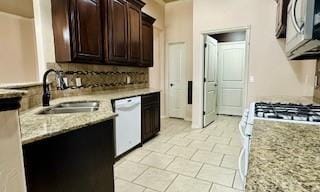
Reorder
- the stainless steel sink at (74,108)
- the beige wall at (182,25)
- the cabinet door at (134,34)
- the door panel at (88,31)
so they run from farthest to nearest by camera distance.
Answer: the beige wall at (182,25)
the cabinet door at (134,34)
the door panel at (88,31)
the stainless steel sink at (74,108)

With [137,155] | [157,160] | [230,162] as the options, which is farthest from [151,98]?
[230,162]

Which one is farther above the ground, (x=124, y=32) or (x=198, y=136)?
(x=124, y=32)

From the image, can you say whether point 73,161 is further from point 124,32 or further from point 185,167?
point 124,32

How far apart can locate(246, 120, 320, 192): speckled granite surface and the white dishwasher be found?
6.52ft

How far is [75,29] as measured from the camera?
233 cm

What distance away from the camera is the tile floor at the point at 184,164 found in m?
2.11

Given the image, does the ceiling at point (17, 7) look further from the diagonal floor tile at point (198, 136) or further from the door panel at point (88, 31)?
the diagonal floor tile at point (198, 136)

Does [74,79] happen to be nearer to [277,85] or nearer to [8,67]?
[8,67]

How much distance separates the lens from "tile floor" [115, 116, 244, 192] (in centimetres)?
211

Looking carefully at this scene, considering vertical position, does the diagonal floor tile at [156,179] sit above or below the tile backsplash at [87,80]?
below

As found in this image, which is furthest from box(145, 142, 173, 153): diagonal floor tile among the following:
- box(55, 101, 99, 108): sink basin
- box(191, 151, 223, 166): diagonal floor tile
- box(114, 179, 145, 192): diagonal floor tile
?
box(55, 101, 99, 108): sink basin

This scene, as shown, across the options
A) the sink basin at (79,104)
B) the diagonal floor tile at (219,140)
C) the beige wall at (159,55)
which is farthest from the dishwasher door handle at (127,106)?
the beige wall at (159,55)

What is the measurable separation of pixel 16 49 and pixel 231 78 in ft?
17.5

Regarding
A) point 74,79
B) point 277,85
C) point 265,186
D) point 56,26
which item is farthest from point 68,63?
point 277,85
